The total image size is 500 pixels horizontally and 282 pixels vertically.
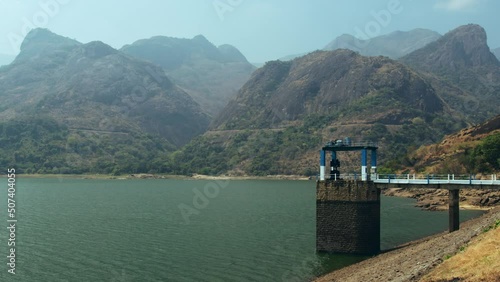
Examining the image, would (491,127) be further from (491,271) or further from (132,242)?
(491,271)

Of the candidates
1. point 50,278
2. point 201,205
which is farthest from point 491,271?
point 201,205

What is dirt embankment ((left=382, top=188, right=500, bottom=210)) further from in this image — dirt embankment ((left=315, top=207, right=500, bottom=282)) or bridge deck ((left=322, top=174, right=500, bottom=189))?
dirt embankment ((left=315, top=207, right=500, bottom=282))

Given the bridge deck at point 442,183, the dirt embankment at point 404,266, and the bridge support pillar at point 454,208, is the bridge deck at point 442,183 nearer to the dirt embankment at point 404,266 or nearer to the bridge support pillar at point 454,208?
the bridge support pillar at point 454,208

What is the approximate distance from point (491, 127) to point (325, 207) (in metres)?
113

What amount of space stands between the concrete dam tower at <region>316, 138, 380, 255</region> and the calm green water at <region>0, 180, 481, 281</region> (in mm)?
1765

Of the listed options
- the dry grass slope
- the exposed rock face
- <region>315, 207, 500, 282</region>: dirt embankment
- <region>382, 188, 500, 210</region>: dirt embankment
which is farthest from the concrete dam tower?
the exposed rock face

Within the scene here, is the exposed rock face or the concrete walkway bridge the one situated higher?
the exposed rock face

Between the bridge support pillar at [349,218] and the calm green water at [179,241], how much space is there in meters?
1.71

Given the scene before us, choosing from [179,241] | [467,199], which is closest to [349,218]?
[179,241]

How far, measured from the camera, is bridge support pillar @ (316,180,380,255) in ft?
167

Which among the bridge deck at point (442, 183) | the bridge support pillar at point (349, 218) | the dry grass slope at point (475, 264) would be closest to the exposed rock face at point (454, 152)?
the bridge deck at point (442, 183)

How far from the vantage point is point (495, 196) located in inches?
3780

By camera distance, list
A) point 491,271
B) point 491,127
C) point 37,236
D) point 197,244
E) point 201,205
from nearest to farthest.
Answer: point 491,271
point 197,244
point 37,236
point 201,205
point 491,127

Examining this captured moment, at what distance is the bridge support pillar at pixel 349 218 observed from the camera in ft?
167
